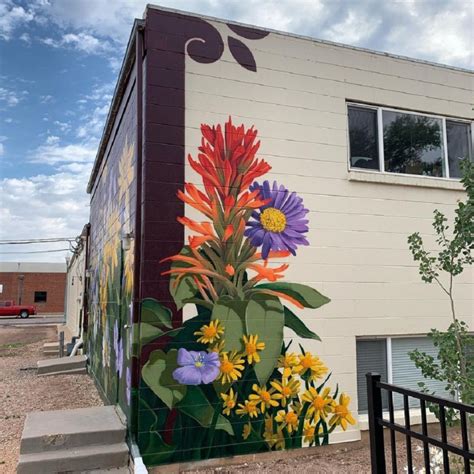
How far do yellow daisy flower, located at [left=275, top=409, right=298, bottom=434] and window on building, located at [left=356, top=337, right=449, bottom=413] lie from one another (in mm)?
939

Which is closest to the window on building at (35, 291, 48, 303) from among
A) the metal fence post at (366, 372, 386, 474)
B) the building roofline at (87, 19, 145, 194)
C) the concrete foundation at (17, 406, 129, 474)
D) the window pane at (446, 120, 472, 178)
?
the building roofline at (87, 19, 145, 194)

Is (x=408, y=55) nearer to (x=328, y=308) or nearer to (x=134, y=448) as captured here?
(x=328, y=308)

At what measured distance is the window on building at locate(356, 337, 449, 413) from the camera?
5648 millimetres

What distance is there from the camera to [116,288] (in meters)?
6.54

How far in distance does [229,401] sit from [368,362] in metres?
1.93

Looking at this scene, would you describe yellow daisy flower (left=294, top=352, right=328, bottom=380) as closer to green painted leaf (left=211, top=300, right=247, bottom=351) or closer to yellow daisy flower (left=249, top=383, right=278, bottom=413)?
yellow daisy flower (left=249, top=383, right=278, bottom=413)

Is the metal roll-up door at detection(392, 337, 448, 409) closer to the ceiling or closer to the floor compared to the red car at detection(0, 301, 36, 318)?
closer to the ceiling

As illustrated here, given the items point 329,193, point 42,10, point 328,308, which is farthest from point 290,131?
point 42,10

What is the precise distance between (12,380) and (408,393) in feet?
32.4

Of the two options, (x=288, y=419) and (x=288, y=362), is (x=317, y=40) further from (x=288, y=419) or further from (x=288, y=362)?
(x=288, y=419)

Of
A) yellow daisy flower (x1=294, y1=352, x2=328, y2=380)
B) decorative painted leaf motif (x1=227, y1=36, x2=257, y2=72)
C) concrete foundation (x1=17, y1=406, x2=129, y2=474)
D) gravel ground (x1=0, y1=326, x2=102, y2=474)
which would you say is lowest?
gravel ground (x1=0, y1=326, x2=102, y2=474)

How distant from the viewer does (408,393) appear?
2346 mm

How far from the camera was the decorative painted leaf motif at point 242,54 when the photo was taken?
17.7ft

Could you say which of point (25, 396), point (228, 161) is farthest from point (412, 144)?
point (25, 396)
